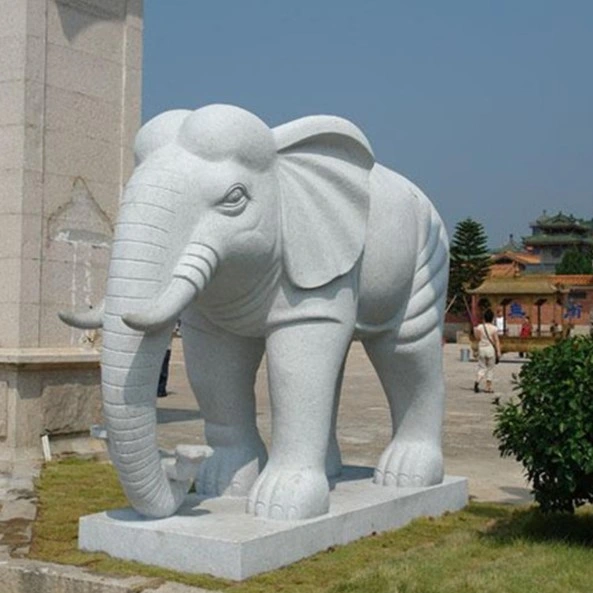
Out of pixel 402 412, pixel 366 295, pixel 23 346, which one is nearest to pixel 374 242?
pixel 366 295

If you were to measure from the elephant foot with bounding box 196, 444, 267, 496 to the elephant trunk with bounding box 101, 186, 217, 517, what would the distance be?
3.61 ft

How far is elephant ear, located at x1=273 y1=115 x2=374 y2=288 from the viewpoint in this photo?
466 cm

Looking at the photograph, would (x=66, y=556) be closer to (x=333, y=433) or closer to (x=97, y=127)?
(x=333, y=433)

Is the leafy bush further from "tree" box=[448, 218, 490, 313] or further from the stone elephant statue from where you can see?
"tree" box=[448, 218, 490, 313]

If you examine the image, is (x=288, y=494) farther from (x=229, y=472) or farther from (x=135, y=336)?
(x=135, y=336)

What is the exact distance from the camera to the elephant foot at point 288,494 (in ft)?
14.8

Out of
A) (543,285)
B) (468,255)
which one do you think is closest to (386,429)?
(543,285)

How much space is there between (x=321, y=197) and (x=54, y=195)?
3.71 meters

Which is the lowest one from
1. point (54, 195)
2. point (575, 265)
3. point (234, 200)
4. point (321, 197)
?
point (234, 200)

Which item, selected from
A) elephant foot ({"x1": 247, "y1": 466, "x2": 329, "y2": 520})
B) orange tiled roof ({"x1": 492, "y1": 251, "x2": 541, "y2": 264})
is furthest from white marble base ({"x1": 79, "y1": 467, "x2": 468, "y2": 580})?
orange tiled roof ({"x1": 492, "y1": 251, "x2": 541, "y2": 264})

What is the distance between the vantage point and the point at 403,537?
5.07 metres

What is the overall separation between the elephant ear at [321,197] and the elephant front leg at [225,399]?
596 mm

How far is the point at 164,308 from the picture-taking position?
3.83 meters

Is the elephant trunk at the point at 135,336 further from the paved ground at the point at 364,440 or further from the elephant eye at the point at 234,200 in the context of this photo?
the paved ground at the point at 364,440
